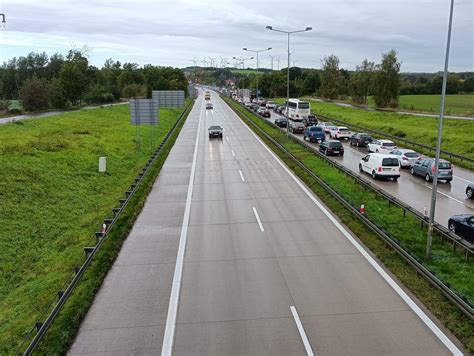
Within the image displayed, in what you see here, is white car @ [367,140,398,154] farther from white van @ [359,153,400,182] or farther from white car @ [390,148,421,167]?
white van @ [359,153,400,182]

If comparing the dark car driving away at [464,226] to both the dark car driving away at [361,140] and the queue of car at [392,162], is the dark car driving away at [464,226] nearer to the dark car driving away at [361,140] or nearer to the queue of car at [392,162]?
the queue of car at [392,162]

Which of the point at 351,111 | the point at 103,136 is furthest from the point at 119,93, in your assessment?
the point at 103,136

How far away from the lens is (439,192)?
2530cm

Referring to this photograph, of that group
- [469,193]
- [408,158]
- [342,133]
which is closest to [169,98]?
[342,133]

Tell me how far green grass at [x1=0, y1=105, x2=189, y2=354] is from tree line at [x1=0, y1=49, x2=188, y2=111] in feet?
95.4

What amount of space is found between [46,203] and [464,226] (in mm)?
18435

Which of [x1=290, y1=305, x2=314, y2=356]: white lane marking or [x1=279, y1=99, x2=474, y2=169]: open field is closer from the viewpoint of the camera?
[x1=290, y1=305, x2=314, y2=356]: white lane marking

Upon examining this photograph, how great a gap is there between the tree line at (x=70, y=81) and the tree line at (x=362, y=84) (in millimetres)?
36326

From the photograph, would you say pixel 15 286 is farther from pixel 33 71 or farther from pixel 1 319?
pixel 33 71

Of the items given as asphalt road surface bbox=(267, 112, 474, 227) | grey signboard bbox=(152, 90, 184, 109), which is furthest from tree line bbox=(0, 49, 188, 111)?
asphalt road surface bbox=(267, 112, 474, 227)

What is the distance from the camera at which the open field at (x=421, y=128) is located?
132 feet

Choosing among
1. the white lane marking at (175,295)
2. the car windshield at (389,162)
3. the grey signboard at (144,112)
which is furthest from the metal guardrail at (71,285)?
the grey signboard at (144,112)

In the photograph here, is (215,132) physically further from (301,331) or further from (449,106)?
(449,106)

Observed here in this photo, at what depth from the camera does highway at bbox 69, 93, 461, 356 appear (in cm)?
1020
